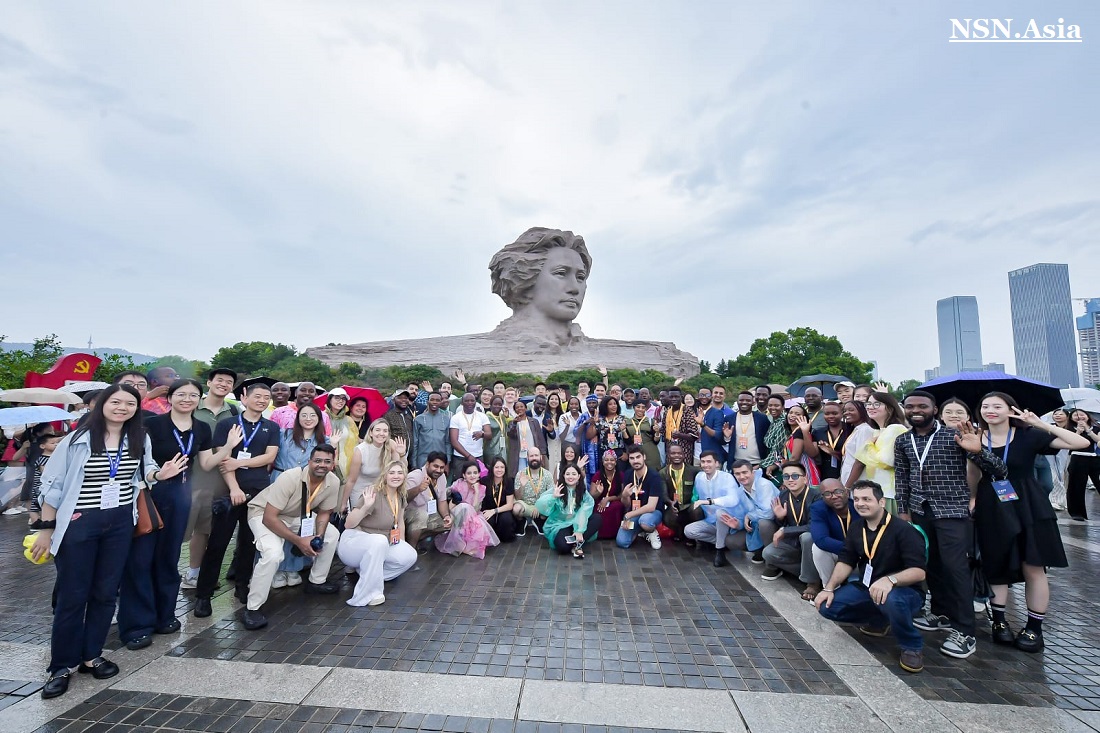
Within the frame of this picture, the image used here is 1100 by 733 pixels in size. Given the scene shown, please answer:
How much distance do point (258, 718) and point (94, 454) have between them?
1.95 meters

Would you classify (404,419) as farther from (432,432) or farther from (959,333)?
(959,333)

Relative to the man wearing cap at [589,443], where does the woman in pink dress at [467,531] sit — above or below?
below

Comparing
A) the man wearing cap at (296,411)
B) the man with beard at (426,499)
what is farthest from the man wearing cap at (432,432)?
the man wearing cap at (296,411)

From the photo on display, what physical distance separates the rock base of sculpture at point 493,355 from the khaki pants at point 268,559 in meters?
24.5

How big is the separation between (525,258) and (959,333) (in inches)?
4712

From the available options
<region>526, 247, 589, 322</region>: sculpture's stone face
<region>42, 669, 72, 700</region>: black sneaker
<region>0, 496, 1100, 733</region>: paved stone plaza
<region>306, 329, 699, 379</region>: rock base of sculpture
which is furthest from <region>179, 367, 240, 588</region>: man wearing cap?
<region>526, 247, 589, 322</region>: sculpture's stone face

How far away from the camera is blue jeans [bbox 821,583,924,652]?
136 inches

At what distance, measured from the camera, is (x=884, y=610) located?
11.8 feet

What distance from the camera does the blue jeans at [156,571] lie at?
3637 millimetres

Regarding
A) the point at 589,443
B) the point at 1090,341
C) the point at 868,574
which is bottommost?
the point at 868,574

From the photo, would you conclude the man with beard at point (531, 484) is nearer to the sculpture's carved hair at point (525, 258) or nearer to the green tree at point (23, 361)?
the green tree at point (23, 361)

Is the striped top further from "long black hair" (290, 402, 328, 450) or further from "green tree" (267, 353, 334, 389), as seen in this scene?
"green tree" (267, 353, 334, 389)

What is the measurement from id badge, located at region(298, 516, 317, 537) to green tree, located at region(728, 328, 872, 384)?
3839 centimetres

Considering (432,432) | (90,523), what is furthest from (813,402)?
(90,523)
